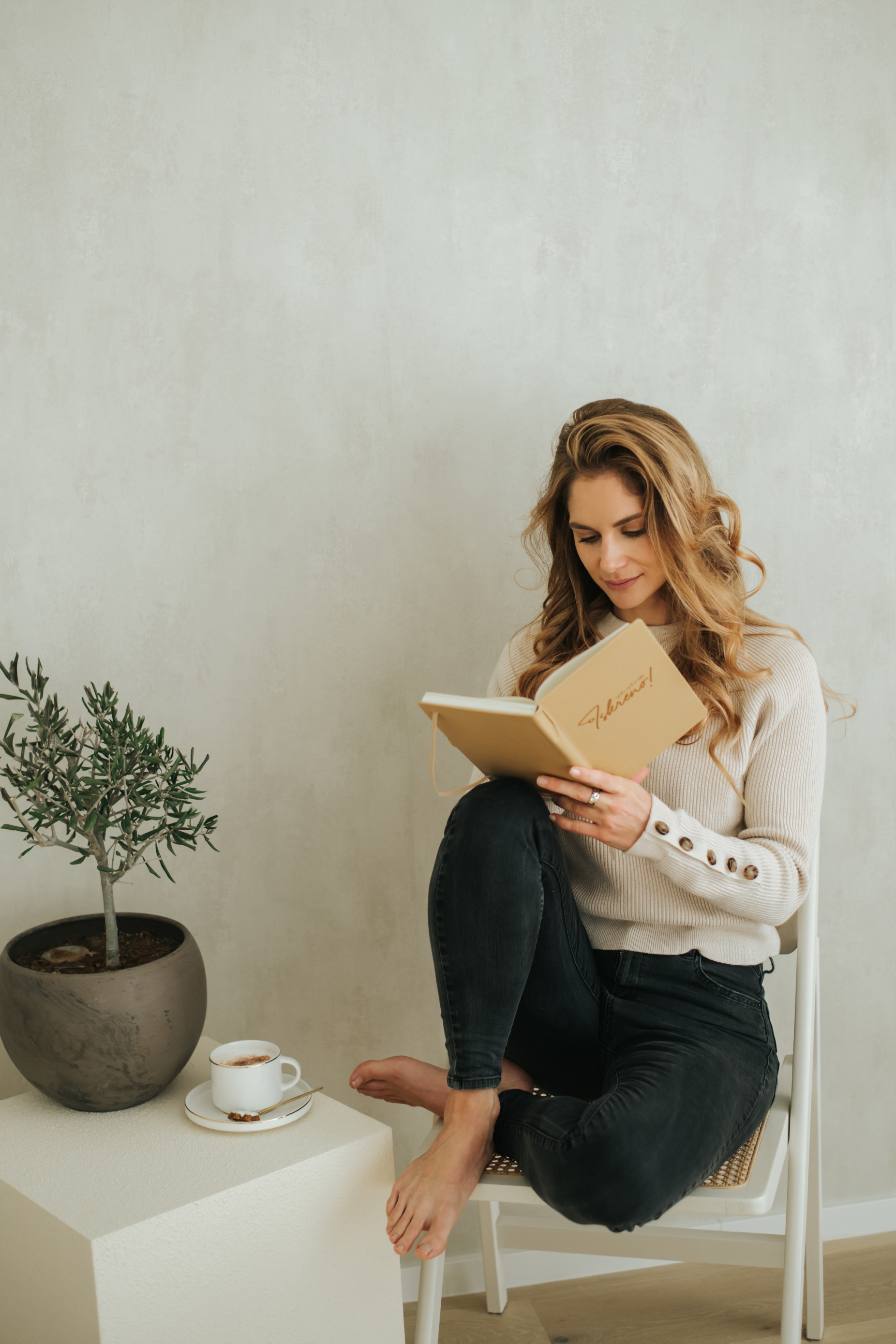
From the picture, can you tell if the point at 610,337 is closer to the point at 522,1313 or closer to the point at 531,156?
the point at 531,156

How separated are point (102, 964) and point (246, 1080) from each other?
0.23 meters

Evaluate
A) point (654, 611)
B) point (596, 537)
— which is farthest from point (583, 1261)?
point (596, 537)

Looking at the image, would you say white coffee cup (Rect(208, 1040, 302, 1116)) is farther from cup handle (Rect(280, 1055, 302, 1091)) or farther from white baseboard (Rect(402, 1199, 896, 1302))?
white baseboard (Rect(402, 1199, 896, 1302))

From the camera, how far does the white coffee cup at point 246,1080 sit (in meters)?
1.10

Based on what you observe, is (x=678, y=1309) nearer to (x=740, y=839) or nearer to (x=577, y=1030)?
(x=577, y=1030)

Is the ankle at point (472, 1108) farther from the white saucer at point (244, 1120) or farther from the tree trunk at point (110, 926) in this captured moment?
the tree trunk at point (110, 926)

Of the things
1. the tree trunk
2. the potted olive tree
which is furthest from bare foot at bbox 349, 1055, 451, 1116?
the tree trunk

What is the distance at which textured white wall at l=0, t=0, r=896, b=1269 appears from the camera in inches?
55.7

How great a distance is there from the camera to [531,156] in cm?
151

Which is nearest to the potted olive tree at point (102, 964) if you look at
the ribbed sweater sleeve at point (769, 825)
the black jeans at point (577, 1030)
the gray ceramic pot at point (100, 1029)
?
the gray ceramic pot at point (100, 1029)

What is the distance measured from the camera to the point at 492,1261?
1.50 m

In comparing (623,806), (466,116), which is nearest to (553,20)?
(466,116)

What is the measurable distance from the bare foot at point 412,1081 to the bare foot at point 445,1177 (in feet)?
0.29

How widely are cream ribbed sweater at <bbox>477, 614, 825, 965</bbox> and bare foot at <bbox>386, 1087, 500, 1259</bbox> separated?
291 millimetres
